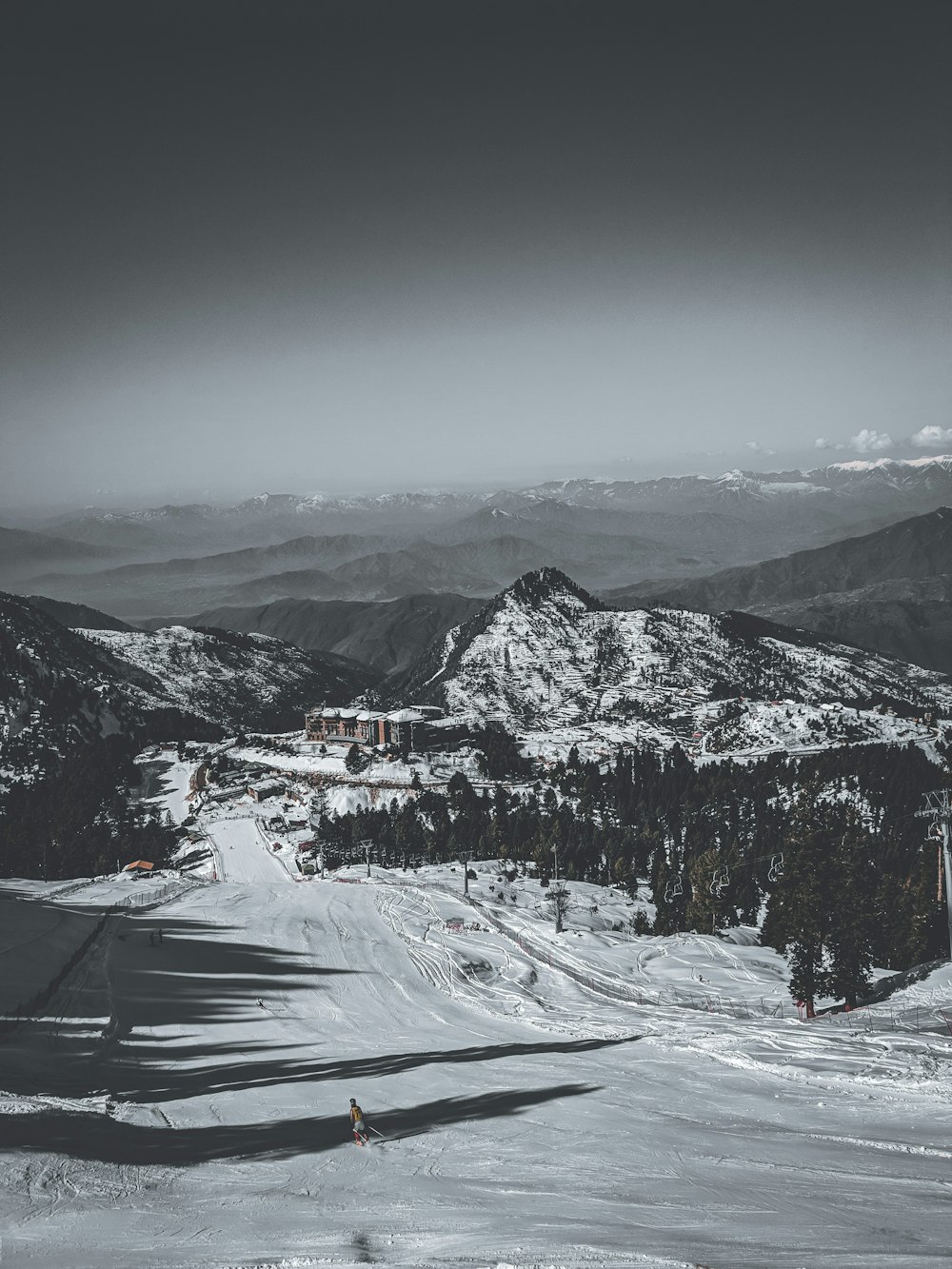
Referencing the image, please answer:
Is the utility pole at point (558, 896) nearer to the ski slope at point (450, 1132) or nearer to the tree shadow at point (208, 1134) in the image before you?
the ski slope at point (450, 1132)

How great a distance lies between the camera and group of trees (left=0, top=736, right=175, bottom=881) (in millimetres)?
119438

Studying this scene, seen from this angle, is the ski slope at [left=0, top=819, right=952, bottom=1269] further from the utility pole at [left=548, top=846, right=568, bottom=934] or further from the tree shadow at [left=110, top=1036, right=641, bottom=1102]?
the utility pole at [left=548, top=846, right=568, bottom=934]

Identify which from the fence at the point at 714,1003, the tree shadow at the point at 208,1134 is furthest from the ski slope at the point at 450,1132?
the fence at the point at 714,1003

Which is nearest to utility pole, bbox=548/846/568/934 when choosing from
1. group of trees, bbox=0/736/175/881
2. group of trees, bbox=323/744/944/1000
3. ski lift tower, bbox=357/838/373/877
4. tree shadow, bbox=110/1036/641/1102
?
group of trees, bbox=323/744/944/1000

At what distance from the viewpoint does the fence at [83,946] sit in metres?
42.4

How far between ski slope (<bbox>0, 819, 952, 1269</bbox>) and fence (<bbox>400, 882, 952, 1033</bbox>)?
2.89m

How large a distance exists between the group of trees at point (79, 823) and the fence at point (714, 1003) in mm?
72128

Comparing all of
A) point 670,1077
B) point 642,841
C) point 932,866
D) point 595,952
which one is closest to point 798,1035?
point 670,1077

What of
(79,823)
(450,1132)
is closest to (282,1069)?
(450,1132)

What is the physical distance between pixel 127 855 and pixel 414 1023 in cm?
8779

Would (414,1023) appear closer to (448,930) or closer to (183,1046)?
(183,1046)

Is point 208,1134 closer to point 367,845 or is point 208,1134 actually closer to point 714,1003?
point 714,1003

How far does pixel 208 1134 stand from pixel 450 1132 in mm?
8318

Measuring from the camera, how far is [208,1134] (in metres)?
29.3
